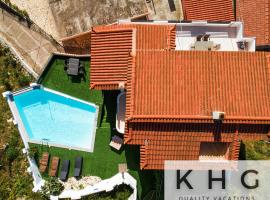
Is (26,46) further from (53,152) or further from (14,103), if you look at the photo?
(53,152)

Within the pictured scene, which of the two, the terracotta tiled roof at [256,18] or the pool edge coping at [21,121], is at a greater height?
the terracotta tiled roof at [256,18]

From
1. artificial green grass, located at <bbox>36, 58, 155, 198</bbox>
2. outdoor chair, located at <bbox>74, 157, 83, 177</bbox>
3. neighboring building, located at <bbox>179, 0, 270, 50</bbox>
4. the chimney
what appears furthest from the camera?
artificial green grass, located at <bbox>36, 58, 155, 198</bbox>

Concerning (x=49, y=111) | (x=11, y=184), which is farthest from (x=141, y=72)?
(x=11, y=184)

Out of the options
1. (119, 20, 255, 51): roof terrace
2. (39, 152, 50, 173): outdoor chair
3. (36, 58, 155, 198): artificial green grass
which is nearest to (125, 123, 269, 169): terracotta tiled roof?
(36, 58, 155, 198): artificial green grass

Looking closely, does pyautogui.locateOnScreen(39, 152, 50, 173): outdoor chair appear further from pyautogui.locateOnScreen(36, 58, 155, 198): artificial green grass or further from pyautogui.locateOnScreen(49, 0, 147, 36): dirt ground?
pyautogui.locateOnScreen(49, 0, 147, 36): dirt ground

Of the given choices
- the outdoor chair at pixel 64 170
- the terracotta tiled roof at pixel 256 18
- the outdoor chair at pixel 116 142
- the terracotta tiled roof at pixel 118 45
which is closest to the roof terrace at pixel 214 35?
the terracotta tiled roof at pixel 118 45

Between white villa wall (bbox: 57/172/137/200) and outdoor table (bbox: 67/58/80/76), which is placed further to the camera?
outdoor table (bbox: 67/58/80/76)

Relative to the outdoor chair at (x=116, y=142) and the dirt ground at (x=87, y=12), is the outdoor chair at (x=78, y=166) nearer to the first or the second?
the outdoor chair at (x=116, y=142)
